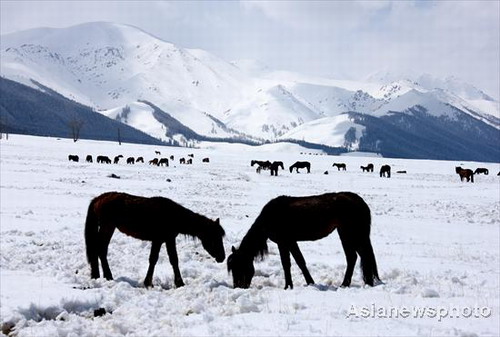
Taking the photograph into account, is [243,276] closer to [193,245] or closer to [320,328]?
[320,328]

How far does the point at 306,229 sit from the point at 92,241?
4603mm

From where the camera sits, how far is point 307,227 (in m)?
9.76

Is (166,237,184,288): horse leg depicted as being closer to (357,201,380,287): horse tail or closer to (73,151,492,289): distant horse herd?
(73,151,492,289): distant horse herd

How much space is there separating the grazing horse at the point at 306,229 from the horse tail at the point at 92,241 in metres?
2.88

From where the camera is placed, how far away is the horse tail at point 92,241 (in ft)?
33.8

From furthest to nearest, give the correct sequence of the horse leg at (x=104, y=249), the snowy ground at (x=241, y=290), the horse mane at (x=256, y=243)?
1. the horse leg at (x=104, y=249)
2. the horse mane at (x=256, y=243)
3. the snowy ground at (x=241, y=290)

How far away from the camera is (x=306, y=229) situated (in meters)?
9.76

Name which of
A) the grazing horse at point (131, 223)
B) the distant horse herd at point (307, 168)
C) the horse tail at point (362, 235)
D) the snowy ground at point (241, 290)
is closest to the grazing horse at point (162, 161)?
the distant horse herd at point (307, 168)

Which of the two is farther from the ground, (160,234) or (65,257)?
(160,234)

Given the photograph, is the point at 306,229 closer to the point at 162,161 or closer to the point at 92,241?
the point at 92,241

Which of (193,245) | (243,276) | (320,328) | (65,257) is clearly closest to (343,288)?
(243,276)

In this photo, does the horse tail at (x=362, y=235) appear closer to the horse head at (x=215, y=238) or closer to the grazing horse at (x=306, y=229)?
the grazing horse at (x=306, y=229)

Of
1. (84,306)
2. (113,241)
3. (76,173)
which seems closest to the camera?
(84,306)

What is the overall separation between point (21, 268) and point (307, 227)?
659 cm
